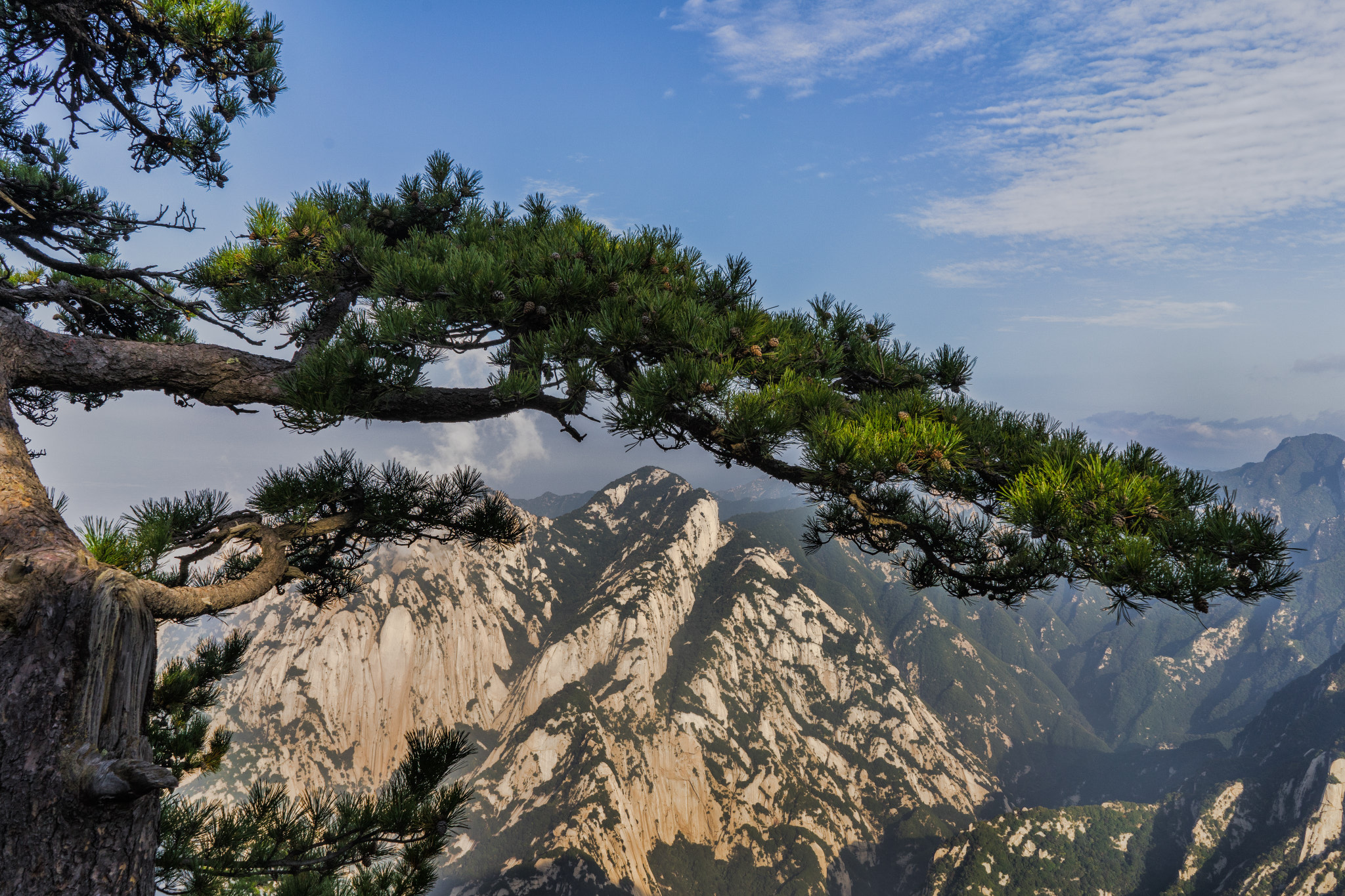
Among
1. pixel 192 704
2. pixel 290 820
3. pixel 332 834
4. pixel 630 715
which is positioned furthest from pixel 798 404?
pixel 630 715

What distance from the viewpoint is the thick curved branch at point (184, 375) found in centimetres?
434

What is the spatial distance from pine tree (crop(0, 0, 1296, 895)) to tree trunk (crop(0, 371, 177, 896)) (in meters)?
0.01

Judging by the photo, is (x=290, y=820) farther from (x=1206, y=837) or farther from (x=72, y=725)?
(x=1206, y=837)

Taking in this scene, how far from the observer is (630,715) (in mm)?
140500

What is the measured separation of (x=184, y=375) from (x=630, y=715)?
488 feet

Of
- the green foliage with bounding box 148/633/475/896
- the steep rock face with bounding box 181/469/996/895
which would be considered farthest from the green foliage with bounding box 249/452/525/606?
the steep rock face with bounding box 181/469/996/895

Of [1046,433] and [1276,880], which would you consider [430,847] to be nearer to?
[1046,433]

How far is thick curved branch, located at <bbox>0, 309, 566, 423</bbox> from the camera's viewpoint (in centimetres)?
434

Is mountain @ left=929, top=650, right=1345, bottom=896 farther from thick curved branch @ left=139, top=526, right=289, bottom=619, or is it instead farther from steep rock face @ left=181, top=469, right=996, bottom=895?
thick curved branch @ left=139, top=526, right=289, bottom=619

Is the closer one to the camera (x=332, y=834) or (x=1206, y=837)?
(x=332, y=834)

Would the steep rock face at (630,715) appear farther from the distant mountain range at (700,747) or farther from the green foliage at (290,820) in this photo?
the green foliage at (290,820)

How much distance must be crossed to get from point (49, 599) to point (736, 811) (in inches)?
6477

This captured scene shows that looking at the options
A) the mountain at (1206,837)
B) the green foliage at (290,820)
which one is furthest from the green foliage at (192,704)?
the mountain at (1206,837)

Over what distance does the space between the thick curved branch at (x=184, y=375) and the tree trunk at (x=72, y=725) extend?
1707mm
